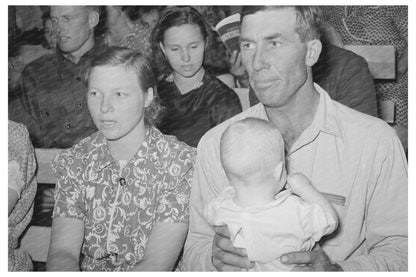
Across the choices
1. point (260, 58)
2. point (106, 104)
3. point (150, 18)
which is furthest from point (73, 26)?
point (260, 58)

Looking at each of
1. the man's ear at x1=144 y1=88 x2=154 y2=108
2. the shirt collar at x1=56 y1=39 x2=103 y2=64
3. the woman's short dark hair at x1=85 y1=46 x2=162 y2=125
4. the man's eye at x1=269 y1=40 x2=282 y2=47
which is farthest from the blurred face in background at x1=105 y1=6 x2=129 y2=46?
the man's eye at x1=269 y1=40 x2=282 y2=47

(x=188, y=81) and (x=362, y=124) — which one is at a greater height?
(x=188, y=81)

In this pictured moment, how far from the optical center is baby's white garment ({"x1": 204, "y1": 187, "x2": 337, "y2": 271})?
1.26 metres

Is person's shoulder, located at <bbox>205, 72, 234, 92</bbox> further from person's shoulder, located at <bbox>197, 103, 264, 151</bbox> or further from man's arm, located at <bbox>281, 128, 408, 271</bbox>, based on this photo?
man's arm, located at <bbox>281, 128, 408, 271</bbox>

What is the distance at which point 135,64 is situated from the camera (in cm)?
153

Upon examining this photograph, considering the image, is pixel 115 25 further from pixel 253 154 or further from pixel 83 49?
pixel 253 154

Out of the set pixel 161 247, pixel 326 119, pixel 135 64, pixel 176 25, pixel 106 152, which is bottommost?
pixel 161 247

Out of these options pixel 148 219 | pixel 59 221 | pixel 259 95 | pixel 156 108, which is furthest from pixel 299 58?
pixel 59 221

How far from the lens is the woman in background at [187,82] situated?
1.61 metres

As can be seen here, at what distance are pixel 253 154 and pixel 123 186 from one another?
1.57 feet

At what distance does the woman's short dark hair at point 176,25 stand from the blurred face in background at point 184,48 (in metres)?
0.01

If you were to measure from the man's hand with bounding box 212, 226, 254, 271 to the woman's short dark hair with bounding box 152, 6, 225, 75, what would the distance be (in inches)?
20.5

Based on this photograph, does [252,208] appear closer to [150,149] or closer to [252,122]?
[252,122]

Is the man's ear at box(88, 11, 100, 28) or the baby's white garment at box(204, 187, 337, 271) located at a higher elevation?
the man's ear at box(88, 11, 100, 28)
